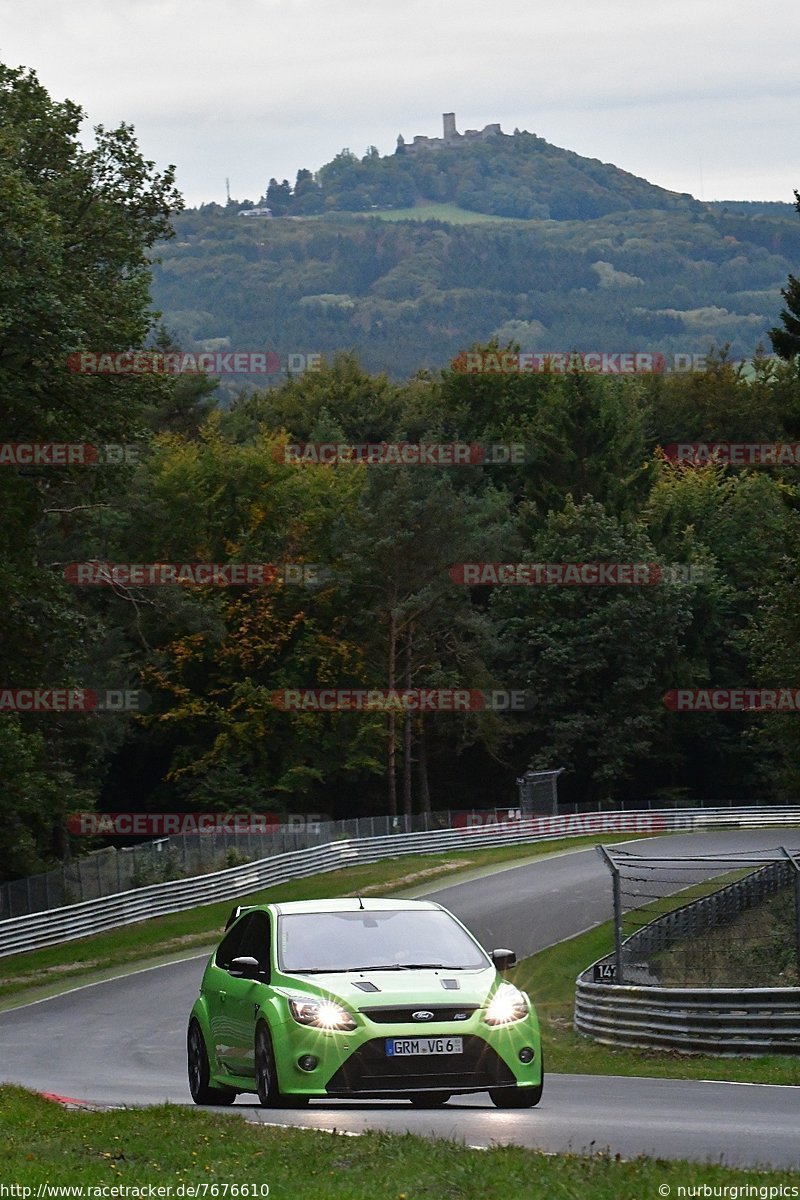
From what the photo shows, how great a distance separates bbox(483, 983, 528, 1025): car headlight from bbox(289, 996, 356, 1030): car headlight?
91cm

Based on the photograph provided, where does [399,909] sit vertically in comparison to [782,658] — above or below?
above

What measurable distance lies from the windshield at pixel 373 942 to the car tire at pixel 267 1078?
51 centimetres

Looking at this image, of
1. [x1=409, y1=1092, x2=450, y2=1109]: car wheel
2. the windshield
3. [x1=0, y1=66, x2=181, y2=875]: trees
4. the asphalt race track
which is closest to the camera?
the asphalt race track

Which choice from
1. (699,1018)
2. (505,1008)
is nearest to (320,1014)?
(505,1008)

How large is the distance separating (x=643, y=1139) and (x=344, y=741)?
60.4m

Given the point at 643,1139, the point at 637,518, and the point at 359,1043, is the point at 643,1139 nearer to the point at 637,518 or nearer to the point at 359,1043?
the point at 359,1043

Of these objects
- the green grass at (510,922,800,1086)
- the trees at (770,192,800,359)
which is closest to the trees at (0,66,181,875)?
the green grass at (510,922,800,1086)

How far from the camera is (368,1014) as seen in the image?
11.3m

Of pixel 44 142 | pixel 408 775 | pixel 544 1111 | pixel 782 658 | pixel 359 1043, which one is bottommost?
pixel 408 775

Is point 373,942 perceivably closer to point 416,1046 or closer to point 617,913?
point 416,1046

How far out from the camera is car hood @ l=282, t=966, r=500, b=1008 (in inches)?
449

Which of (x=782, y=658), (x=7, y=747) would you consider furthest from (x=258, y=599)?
(x=7, y=747)

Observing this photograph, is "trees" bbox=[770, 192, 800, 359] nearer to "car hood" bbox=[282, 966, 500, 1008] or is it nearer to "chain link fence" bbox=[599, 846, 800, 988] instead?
"chain link fence" bbox=[599, 846, 800, 988]

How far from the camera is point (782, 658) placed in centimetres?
Answer: 5012
